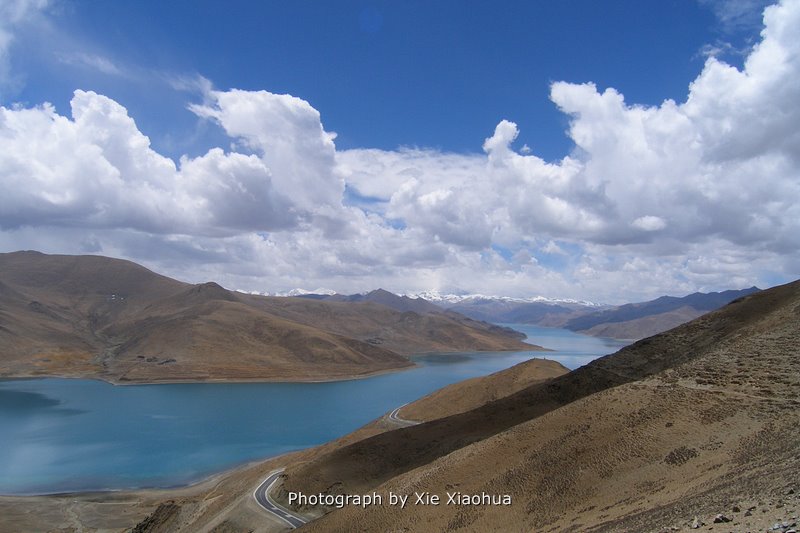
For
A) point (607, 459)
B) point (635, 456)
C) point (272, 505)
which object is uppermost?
point (635, 456)

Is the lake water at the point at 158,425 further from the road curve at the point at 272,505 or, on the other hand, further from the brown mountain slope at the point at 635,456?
the brown mountain slope at the point at 635,456

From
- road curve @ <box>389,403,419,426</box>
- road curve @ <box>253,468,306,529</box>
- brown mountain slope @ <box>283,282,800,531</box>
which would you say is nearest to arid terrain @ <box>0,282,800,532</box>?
brown mountain slope @ <box>283,282,800,531</box>

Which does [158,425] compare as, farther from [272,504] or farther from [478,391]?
[272,504]

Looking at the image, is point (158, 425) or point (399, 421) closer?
point (399, 421)

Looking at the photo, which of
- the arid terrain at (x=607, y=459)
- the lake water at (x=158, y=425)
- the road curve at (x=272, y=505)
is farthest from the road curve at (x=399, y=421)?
the road curve at (x=272, y=505)

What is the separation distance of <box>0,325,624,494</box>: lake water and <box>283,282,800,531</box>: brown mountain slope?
1544 inches

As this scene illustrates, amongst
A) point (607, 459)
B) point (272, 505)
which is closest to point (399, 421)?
point (272, 505)

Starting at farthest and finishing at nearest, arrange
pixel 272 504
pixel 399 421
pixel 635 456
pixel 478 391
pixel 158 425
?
pixel 158 425 → pixel 478 391 → pixel 399 421 → pixel 272 504 → pixel 635 456

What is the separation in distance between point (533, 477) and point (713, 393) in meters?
13.3

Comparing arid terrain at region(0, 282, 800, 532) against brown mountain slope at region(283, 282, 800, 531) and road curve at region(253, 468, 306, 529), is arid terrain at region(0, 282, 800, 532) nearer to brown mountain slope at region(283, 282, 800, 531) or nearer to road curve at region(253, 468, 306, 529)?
brown mountain slope at region(283, 282, 800, 531)

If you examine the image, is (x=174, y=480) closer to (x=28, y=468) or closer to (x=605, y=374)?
(x=28, y=468)

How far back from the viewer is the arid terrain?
854 inches

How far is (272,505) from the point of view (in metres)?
42.2

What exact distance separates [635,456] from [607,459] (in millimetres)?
1605
